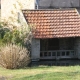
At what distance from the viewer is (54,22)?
25.7m

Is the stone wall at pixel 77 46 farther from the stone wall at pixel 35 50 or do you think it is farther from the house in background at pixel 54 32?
the stone wall at pixel 35 50

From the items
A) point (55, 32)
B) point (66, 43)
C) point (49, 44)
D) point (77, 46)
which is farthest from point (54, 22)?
point (77, 46)

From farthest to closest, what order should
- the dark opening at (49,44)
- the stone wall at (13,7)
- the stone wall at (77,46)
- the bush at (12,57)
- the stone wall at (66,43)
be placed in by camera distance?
1. the stone wall at (13,7)
2. the stone wall at (66,43)
3. the dark opening at (49,44)
4. the stone wall at (77,46)
5. the bush at (12,57)

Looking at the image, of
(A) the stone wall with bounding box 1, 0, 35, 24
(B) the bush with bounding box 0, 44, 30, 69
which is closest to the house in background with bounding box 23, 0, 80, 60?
(A) the stone wall with bounding box 1, 0, 35, 24

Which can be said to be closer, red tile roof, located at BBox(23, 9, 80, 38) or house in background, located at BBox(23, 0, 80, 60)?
house in background, located at BBox(23, 0, 80, 60)

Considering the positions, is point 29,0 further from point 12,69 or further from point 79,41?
point 12,69

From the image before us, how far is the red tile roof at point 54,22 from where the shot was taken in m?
24.8

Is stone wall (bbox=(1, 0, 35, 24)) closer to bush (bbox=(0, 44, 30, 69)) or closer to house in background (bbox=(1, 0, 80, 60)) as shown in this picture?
house in background (bbox=(1, 0, 80, 60))

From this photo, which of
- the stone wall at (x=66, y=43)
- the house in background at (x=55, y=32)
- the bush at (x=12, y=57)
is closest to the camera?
the bush at (x=12, y=57)

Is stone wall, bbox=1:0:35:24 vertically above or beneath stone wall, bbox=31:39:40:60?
above

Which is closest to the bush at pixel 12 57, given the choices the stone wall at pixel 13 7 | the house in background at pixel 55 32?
the house in background at pixel 55 32

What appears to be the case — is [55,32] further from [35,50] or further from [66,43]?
[66,43]

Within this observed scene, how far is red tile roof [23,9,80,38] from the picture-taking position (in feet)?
81.4

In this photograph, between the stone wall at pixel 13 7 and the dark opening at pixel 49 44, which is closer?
the dark opening at pixel 49 44
